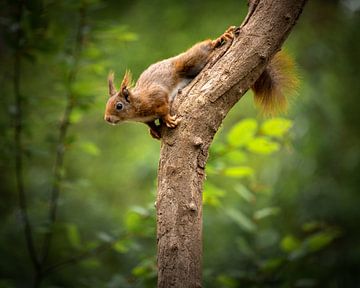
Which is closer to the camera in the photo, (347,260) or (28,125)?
(28,125)

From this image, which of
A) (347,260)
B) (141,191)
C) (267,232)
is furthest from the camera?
(141,191)

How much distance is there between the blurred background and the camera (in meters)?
2.93

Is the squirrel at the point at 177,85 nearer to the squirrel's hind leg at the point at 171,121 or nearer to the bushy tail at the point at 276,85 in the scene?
the bushy tail at the point at 276,85

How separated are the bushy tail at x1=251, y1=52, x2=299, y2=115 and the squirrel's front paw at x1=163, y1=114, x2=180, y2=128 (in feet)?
2.02

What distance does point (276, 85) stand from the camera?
2553 millimetres

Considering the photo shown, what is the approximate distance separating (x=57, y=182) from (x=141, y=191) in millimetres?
2372

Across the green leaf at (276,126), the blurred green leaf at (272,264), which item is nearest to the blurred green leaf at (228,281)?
the blurred green leaf at (272,264)

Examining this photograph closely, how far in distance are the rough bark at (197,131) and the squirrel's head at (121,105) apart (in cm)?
54

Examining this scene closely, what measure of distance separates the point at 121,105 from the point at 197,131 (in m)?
0.75

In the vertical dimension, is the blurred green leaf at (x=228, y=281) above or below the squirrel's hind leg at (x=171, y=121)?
below

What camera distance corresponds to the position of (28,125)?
9.97 feet

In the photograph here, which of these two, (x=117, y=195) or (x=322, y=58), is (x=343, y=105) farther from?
(x=117, y=195)

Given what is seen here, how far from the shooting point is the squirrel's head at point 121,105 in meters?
2.64

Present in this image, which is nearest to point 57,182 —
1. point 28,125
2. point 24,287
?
point 28,125
